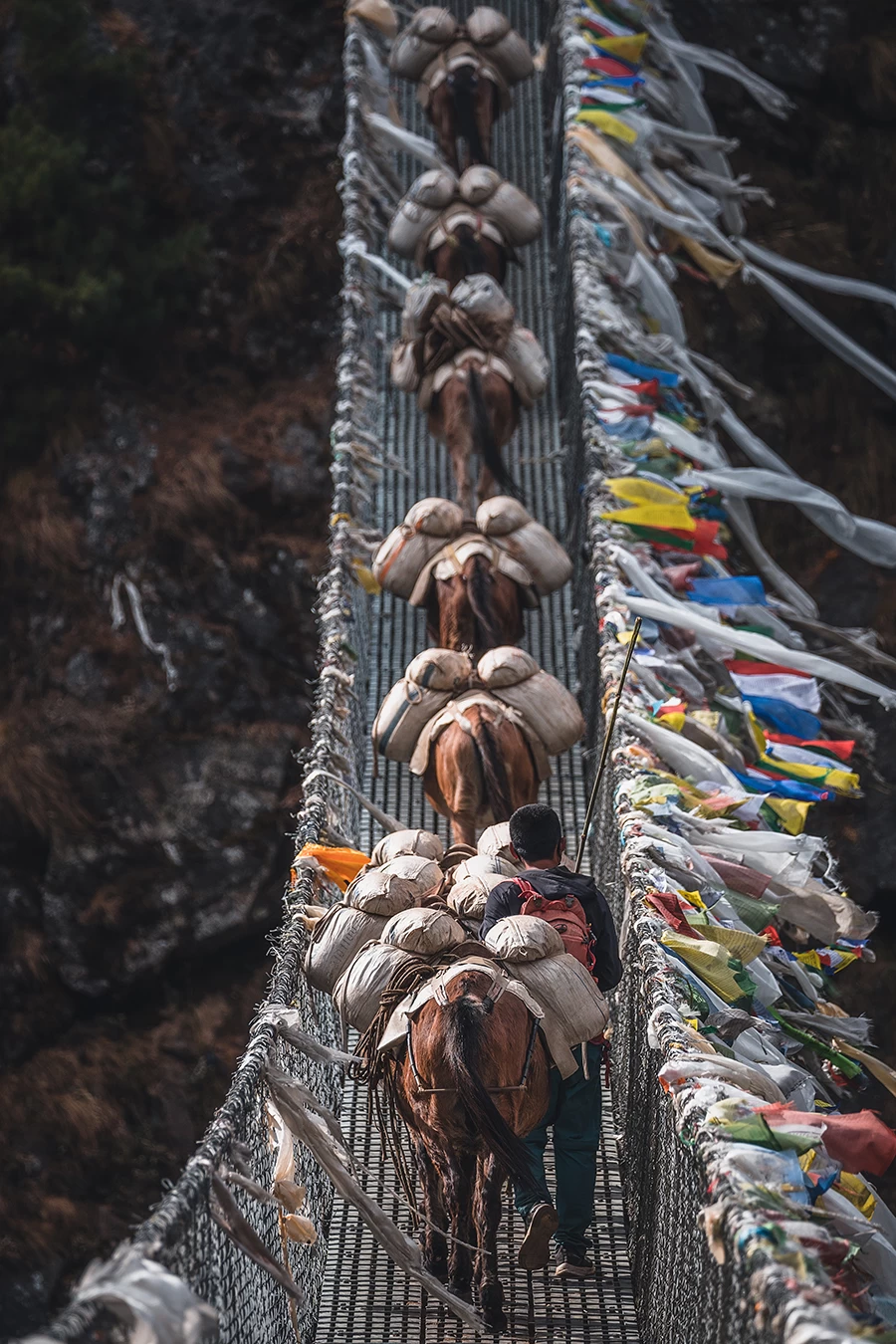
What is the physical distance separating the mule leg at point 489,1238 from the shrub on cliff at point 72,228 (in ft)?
24.5

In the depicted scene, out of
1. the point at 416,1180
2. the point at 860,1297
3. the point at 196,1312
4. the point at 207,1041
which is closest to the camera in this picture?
the point at 196,1312

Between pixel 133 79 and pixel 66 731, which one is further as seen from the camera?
pixel 133 79

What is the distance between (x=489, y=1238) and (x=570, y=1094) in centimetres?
38

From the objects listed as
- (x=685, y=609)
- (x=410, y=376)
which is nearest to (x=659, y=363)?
(x=410, y=376)

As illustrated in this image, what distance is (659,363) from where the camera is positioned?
6.70m

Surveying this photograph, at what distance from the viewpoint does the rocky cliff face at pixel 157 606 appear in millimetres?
9086

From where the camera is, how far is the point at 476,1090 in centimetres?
291

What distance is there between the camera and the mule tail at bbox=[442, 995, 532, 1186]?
291 cm

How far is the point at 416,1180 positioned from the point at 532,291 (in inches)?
197

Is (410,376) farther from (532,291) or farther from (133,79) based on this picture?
(133,79)

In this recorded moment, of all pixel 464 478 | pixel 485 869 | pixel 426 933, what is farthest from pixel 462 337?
pixel 426 933

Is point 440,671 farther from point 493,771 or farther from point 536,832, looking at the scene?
point 536,832

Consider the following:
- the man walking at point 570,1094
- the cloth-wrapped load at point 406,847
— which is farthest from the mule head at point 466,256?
the man walking at point 570,1094

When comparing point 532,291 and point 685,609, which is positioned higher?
point 532,291
